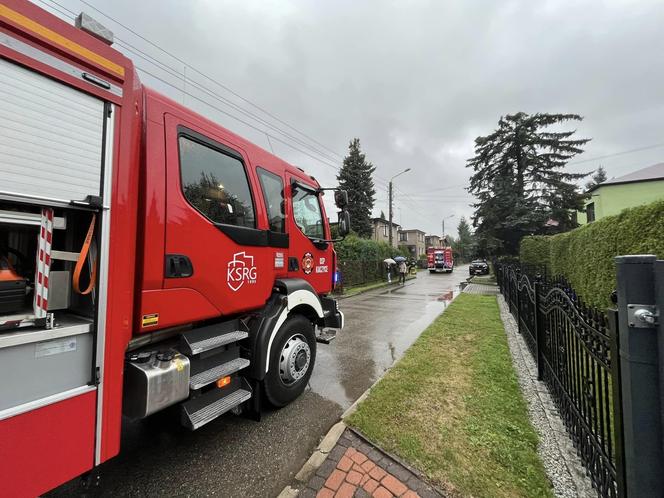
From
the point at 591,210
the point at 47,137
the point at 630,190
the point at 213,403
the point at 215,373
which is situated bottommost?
the point at 213,403

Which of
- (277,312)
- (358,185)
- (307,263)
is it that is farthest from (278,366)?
(358,185)

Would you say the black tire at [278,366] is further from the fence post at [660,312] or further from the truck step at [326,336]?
the fence post at [660,312]

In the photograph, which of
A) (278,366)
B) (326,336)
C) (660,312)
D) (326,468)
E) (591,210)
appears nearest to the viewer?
(660,312)

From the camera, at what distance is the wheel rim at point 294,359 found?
3.26 meters

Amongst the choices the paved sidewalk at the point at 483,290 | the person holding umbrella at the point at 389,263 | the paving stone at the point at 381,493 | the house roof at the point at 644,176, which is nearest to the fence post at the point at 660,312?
the paving stone at the point at 381,493

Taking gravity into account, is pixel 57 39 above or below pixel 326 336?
above

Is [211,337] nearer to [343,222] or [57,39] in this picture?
[57,39]

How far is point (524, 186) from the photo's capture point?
70.5ft

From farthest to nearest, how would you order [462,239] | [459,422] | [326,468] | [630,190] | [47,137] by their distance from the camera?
[462,239] < [630,190] < [459,422] < [326,468] < [47,137]

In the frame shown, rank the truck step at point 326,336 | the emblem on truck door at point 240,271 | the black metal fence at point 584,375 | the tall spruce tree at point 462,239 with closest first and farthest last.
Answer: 1. the black metal fence at point 584,375
2. the emblem on truck door at point 240,271
3. the truck step at point 326,336
4. the tall spruce tree at point 462,239

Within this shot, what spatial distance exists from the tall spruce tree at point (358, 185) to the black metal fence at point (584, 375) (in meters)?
26.8

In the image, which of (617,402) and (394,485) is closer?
(617,402)

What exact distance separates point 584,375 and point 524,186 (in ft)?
76.5

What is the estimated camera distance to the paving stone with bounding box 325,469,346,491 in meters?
2.23
